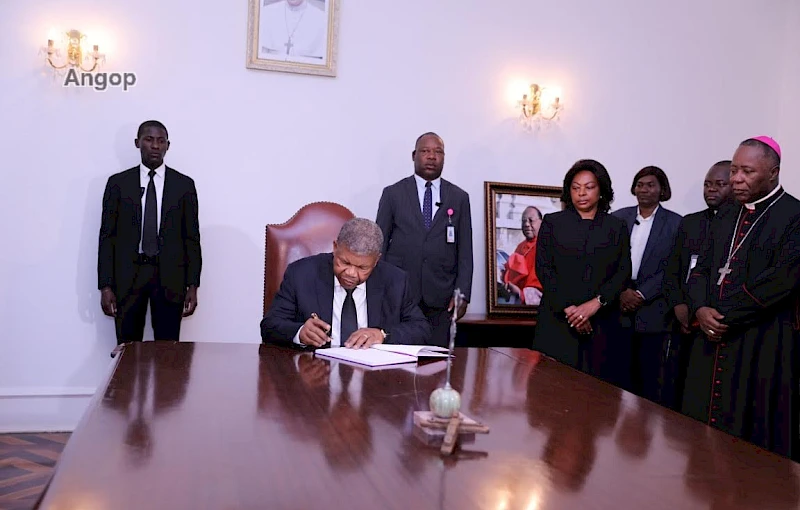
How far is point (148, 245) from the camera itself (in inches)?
180

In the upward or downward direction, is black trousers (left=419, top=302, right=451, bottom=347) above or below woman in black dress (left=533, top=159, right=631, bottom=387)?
below

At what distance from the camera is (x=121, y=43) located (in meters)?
5.02

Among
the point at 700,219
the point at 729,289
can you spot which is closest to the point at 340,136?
the point at 700,219

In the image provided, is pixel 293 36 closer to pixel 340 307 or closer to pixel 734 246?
pixel 340 307

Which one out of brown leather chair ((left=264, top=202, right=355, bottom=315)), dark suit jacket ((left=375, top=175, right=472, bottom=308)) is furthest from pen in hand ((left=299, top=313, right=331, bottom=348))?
dark suit jacket ((left=375, top=175, right=472, bottom=308))

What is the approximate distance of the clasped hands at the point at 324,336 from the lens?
106 inches

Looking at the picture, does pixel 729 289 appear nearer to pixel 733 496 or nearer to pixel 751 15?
pixel 733 496

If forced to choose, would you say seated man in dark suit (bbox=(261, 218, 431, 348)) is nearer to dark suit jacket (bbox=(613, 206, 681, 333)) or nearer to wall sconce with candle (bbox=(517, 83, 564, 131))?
dark suit jacket (bbox=(613, 206, 681, 333))

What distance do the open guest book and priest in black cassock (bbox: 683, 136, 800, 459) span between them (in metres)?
1.60

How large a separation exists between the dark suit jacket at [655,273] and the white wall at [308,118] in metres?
1.32

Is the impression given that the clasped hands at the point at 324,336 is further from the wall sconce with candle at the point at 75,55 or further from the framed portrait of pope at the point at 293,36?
the wall sconce with candle at the point at 75,55

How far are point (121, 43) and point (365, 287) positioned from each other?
3016 mm

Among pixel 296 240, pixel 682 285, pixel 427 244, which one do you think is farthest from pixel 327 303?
pixel 682 285

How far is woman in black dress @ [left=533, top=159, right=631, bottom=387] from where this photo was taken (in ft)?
12.9
